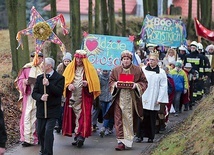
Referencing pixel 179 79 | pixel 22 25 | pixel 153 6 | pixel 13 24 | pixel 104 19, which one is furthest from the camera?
pixel 153 6

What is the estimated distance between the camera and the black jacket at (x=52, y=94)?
1163 cm

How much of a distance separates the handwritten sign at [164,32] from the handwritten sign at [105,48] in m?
A: 5.46

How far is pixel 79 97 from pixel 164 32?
8.18 metres

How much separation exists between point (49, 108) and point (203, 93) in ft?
41.0

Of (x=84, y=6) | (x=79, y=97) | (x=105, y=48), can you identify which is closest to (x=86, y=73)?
(x=79, y=97)

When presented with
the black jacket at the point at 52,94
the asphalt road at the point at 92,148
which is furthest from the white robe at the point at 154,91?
the black jacket at the point at 52,94

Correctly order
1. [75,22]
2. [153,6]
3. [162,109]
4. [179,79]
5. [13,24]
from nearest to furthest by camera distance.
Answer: [162,109], [13,24], [179,79], [75,22], [153,6]

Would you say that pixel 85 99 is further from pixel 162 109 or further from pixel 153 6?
pixel 153 6

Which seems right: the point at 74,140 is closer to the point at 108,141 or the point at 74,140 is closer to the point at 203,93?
the point at 108,141

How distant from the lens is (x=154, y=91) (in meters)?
→ 14.1

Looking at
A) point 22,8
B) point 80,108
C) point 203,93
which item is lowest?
point 203,93

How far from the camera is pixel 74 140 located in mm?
14016

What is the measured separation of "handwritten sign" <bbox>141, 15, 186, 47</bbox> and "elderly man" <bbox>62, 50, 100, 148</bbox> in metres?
7.58

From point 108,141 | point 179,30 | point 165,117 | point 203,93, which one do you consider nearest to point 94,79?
point 108,141
